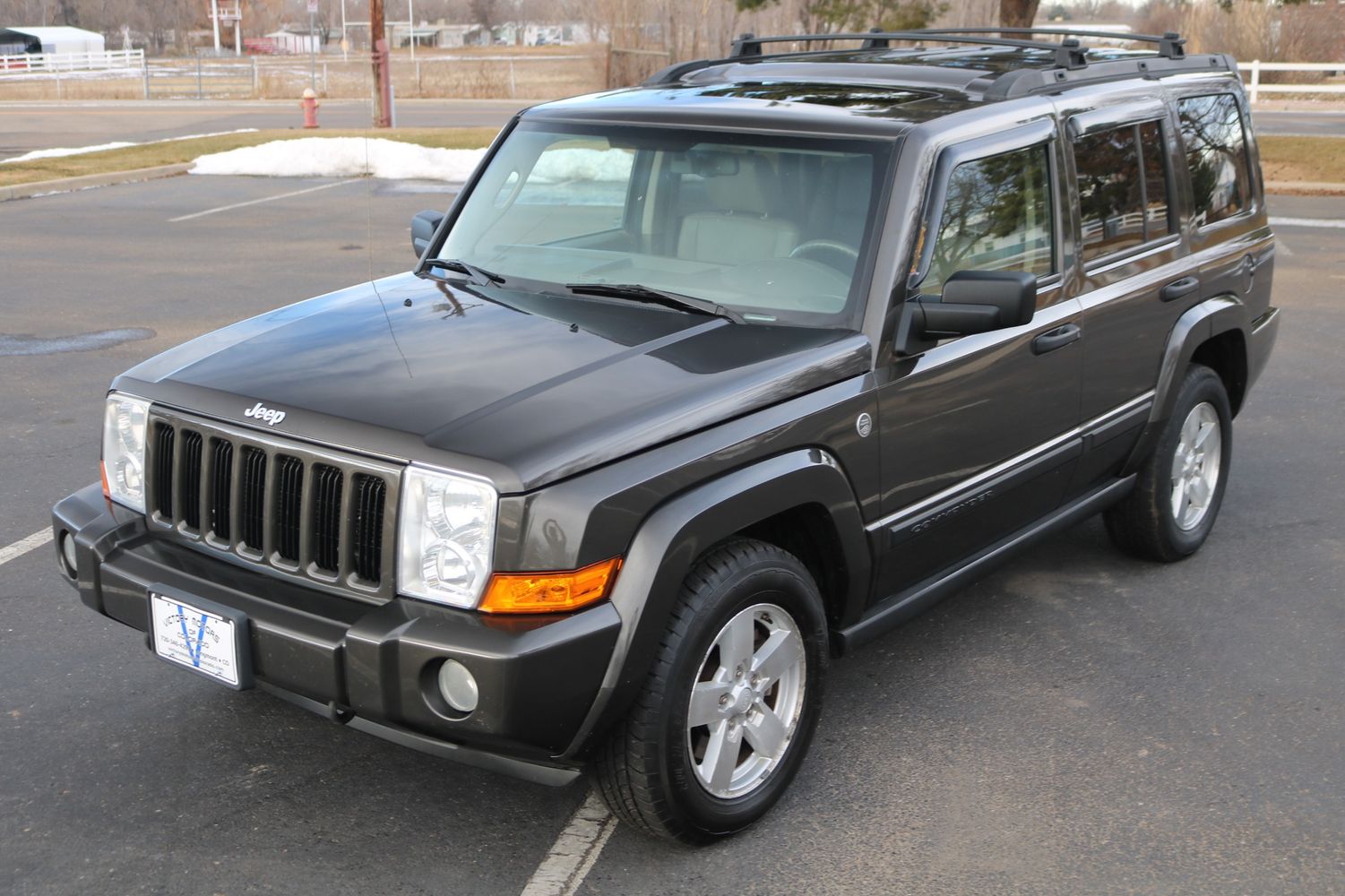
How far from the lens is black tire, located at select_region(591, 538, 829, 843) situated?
320 cm

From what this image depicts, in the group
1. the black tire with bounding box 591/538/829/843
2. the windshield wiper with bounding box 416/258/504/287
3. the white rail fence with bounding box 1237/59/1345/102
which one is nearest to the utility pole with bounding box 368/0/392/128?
the white rail fence with bounding box 1237/59/1345/102

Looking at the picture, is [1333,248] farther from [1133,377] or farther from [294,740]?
[294,740]

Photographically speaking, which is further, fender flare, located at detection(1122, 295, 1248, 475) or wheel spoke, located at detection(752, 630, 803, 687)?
fender flare, located at detection(1122, 295, 1248, 475)

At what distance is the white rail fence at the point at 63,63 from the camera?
51531 millimetres

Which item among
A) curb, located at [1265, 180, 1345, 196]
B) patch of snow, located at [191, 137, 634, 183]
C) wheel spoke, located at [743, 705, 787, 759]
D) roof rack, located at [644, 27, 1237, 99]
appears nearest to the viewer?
wheel spoke, located at [743, 705, 787, 759]

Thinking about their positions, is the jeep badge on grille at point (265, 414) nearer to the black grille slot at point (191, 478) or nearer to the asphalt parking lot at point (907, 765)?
the black grille slot at point (191, 478)

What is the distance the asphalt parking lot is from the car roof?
180 cm

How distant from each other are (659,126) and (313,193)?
14.0 metres

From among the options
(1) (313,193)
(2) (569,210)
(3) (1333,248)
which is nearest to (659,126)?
(2) (569,210)

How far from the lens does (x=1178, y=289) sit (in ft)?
16.8

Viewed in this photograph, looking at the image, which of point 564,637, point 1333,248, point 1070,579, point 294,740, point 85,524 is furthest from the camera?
point 1333,248

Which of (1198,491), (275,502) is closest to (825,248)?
(275,502)

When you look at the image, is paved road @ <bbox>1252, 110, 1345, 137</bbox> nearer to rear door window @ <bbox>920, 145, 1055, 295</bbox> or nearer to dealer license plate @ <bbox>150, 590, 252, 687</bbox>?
rear door window @ <bbox>920, 145, 1055, 295</bbox>

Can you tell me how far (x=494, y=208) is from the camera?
15.4ft
